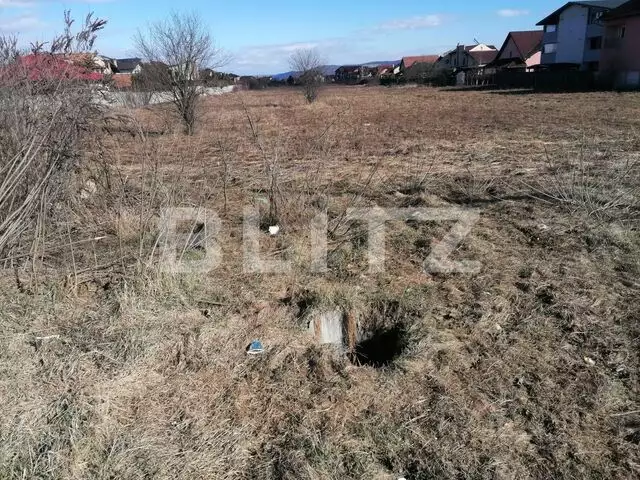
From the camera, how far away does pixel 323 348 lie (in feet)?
8.73

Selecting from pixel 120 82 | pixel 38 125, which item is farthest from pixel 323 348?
pixel 120 82

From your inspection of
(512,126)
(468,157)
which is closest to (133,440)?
(468,157)

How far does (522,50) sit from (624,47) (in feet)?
68.0

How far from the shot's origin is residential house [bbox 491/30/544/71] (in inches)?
1736

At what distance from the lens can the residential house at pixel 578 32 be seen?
3253 cm

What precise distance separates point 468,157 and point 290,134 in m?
5.03

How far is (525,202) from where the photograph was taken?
4.78m

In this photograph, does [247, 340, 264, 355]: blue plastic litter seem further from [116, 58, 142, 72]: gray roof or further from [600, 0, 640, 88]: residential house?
[600, 0, 640, 88]: residential house

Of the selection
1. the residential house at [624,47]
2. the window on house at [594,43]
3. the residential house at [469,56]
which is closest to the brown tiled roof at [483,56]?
the residential house at [469,56]

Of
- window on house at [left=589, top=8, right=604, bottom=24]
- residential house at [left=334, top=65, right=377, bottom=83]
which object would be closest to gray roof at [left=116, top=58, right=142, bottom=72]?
window on house at [left=589, top=8, right=604, bottom=24]

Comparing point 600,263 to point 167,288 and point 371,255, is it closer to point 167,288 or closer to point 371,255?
point 371,255

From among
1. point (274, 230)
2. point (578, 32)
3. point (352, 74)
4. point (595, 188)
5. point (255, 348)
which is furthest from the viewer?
point (352, 74)

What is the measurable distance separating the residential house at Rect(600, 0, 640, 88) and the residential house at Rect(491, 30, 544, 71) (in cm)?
1651

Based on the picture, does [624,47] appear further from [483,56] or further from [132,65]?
[483,56]
